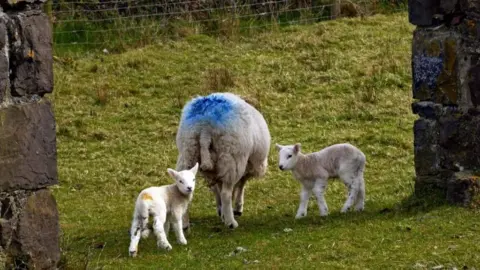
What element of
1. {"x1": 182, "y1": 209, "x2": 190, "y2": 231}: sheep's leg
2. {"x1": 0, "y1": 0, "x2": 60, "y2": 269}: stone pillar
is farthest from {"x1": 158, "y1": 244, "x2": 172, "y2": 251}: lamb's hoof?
{"x1": 0, "y1": 0, "x2": 60, "y2": 269}: stone pillar

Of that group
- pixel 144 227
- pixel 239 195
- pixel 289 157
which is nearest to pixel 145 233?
pixel 144 227

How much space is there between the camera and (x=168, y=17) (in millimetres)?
18484

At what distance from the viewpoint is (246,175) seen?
11.0 metres

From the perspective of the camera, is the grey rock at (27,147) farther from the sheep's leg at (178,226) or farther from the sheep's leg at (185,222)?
the sheep's leg at (185,222)

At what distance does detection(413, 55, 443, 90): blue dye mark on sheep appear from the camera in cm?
978

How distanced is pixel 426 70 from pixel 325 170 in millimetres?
1348

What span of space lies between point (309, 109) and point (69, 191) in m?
3.86

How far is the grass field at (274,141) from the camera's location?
8602 millimetres

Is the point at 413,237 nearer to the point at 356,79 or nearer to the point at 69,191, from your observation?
the point at 69,191

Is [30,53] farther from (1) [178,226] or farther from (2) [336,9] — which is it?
(2) [336,9]

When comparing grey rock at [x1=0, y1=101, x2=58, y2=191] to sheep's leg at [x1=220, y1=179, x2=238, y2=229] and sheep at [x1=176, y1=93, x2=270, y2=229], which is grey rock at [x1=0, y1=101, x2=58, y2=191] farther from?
sheep's leg at [x1=220, y1=179, x2=238, y2=229]

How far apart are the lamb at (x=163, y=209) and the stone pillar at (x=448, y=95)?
205 cm

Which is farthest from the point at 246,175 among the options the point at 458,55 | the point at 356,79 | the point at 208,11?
the point at 208,11

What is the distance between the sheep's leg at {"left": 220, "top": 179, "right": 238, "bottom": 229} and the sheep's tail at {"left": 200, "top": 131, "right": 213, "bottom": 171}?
0.99 feet
